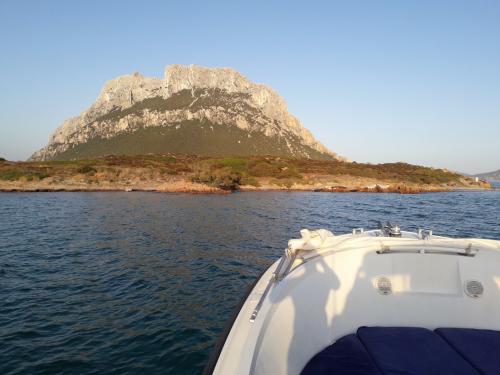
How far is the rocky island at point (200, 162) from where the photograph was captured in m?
65.6

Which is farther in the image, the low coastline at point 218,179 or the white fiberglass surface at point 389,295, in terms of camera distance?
the low coastline at point 218,179

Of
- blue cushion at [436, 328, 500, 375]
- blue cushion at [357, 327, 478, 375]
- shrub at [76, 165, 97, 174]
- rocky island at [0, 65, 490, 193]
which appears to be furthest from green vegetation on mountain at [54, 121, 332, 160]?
blue cushion at [436, 328, 500, 375]


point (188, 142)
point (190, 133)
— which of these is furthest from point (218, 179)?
point (190, 133)

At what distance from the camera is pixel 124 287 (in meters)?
11.3

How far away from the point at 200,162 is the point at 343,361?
271 feet

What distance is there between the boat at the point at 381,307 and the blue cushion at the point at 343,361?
0.01 metres

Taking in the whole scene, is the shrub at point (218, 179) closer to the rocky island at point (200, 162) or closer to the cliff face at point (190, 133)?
the rocky island at point (200, 162)

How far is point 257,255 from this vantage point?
52.1 ft

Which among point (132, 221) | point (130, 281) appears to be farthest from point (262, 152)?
point (130, 281)

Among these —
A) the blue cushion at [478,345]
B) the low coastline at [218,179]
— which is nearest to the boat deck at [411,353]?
the blue cushion at [478,345]

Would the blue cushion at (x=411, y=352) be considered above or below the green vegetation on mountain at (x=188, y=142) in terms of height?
below

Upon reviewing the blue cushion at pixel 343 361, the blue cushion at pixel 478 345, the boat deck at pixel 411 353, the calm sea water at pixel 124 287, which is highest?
the blue cushion at pixel 478 345

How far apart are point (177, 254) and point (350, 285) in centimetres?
1175

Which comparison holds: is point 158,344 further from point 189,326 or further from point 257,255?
point 257,255
